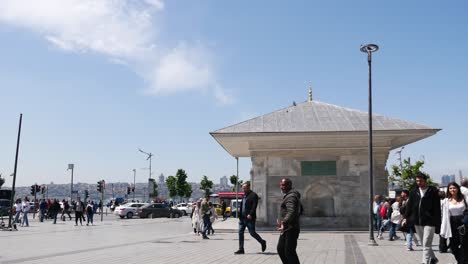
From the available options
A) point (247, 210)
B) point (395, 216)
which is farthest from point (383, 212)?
point (247, 210)

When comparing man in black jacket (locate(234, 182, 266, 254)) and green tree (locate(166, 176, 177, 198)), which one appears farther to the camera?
green tree (locate(166, 176, 177, 198))

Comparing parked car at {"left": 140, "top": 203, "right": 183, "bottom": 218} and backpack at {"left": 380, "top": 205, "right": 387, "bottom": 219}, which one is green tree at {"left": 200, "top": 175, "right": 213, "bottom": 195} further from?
backpack at {"left": 380, "top": 205, "right": 387, "bottom": 219}

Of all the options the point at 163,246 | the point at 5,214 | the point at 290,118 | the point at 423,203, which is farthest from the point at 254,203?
the point at 5,214

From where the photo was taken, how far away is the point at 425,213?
30.6 ft

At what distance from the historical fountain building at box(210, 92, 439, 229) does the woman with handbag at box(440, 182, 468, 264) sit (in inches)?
533

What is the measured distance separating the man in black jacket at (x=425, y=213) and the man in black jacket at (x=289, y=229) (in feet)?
9.75

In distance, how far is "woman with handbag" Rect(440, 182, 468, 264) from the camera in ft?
A: 29.7

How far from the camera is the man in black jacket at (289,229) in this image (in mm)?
7730

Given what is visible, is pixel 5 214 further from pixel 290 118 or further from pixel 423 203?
pixel 423 203

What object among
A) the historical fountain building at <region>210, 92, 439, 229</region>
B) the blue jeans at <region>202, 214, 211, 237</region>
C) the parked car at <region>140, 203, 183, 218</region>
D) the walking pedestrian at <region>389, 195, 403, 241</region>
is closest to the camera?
the walking pedestrian at <region>389, 195, 403, 241</region>

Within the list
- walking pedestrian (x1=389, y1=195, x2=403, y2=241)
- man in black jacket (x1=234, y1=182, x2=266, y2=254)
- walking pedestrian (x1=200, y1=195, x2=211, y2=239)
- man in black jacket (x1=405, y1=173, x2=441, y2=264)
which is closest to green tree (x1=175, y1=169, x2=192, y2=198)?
walking pedestrian (x1=200, y1=195, x2=211, y2=239)

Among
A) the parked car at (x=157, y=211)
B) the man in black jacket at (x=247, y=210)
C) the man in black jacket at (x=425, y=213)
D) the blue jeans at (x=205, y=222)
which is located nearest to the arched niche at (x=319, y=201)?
the blue jeans at (x=205, y=222)

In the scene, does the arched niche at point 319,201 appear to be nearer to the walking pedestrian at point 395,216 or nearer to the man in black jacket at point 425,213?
the walking pedestrian at point 395,216

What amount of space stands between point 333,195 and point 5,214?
3201 cm
